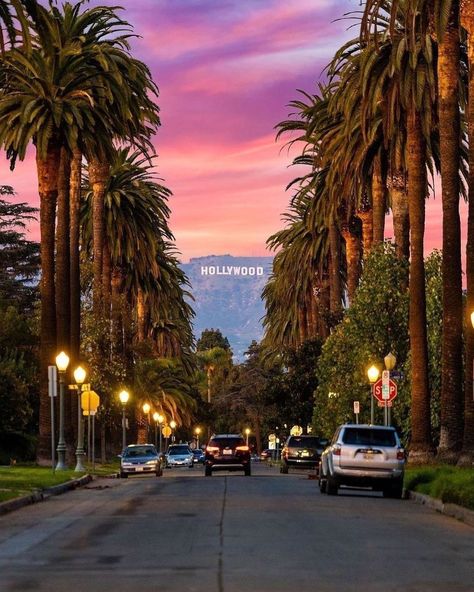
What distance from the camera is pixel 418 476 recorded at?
3656 cm

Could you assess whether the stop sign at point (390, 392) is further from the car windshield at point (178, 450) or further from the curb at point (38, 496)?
the car windshield at point (178, 450)

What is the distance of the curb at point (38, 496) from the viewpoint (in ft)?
92.9

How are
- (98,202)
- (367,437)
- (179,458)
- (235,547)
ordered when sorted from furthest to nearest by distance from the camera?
1. (179,458)
2. (98,202)
3. (367,437)
4. (235,547)

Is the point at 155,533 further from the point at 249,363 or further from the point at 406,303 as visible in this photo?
the point at 249,363

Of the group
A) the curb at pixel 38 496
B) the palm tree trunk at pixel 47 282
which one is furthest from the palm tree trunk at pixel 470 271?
the palm tree trunk at pixel 47 282

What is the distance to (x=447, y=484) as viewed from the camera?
3011 centimetres

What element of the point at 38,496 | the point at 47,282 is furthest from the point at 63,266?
the point at 38,496

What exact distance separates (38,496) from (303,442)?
3317 cm

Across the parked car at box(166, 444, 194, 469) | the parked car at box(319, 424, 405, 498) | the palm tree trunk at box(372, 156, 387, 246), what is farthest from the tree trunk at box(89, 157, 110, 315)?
the parked car at box(319, 424, 405, 498)

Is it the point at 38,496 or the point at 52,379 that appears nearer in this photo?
the point at 38,496

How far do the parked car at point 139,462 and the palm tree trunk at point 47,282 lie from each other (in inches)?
215

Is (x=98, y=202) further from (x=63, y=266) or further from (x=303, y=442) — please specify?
(x=63, y=266)

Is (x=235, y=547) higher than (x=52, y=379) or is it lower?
lower

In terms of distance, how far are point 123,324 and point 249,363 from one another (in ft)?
386
